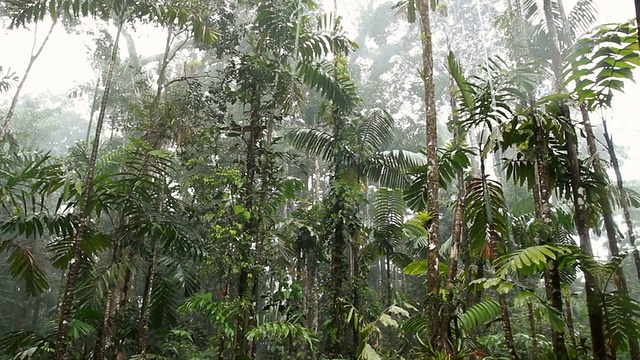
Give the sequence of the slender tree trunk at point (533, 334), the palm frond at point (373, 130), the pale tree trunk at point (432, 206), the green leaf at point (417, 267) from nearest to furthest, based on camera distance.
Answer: the pale tree trunk at point (432, 206) < the green leaf at point (417, 267) < the slender tree trunk at point (533, 334) < the palm frond at point (373, 130)

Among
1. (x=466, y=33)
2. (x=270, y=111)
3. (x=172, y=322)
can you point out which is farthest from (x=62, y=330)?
(x=466, y=33)

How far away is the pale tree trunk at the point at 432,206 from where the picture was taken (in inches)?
135

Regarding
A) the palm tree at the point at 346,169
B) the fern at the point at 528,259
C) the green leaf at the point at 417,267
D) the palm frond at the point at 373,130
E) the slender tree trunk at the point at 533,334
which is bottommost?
the slender tree trunk at the point at 533,334

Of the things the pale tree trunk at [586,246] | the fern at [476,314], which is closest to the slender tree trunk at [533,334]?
the fern at [476,314]

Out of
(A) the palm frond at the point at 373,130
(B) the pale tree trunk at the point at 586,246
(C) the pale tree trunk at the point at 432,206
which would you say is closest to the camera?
(B) the pale tree trunk at the point at 586,246

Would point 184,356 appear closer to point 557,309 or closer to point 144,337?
point 144,337

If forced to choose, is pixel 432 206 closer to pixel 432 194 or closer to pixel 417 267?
pixel 432 194

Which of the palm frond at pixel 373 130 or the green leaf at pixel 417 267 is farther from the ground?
the palm frond at pixel 373 130

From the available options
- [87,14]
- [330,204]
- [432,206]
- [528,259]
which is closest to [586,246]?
[528,259]

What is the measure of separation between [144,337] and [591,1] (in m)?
8.59

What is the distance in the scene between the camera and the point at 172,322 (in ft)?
17.3

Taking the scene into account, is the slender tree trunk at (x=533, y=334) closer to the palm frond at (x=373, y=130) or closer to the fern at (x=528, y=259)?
the fern at (x=528, y=259)

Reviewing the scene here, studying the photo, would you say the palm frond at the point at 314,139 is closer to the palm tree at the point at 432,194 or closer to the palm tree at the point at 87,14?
the palm tree at the point at 87,14

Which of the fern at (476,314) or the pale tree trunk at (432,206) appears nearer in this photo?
the pale tree trunk at (432,206)
